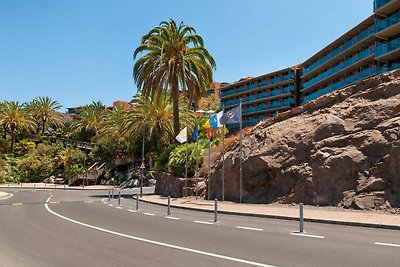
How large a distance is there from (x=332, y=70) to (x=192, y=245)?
5998 centimetres

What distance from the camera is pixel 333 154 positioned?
20.2 metres

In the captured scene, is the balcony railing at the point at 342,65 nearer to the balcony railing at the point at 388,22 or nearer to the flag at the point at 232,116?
the balcony railing at the point at 388,22

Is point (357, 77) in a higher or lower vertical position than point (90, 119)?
higher

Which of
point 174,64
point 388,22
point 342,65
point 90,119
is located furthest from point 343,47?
point 90,119

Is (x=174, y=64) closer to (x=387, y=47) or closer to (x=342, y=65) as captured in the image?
(x=387, y=47)

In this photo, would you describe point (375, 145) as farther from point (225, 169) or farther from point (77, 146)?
point (77, 146)

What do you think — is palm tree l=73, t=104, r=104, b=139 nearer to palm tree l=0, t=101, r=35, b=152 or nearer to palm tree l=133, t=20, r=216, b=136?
palm tree l=0, t=101, r=35, b=152

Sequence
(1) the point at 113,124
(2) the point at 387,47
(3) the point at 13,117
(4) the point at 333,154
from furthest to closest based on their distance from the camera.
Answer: (3) the point at 13,117
(1) the point at 113,124
(2) the point at 387,47
(4) the point at 333,154

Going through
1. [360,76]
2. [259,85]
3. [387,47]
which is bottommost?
[360,76]

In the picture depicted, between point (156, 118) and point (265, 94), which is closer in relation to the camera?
point (156, 118)

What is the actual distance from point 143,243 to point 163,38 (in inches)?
1062

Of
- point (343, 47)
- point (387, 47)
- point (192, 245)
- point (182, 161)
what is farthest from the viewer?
point (343, 47)

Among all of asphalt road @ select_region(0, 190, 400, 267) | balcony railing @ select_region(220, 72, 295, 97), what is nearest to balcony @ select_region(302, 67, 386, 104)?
balcony railing @ select_region(220, 72, 295, 97)

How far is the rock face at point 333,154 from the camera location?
18.2 meters
